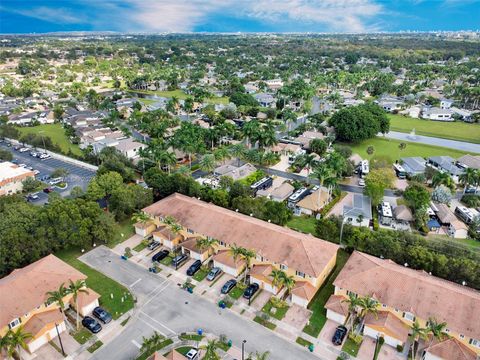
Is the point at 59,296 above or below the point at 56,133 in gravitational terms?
below

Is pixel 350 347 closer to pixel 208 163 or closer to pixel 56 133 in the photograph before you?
pixel 208 163

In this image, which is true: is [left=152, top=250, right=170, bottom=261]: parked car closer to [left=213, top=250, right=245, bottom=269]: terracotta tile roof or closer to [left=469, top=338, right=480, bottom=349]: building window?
[left=213, top=250, right=245, bottom=269]: terracotta tile roof

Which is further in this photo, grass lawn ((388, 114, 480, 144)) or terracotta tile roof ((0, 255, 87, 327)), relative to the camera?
grass lawn ((388, 114, 480, 144))

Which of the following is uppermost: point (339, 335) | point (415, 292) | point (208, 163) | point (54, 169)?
point (208, 163)

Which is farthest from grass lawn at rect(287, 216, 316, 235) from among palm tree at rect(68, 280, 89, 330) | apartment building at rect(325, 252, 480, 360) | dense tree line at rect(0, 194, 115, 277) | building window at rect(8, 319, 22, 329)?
building window at rect(8, 319, 22, 329)

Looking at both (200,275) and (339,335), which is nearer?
(339,335)

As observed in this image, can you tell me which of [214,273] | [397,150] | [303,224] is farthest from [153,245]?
[397,150]

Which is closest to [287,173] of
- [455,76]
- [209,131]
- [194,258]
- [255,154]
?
[255,154]
